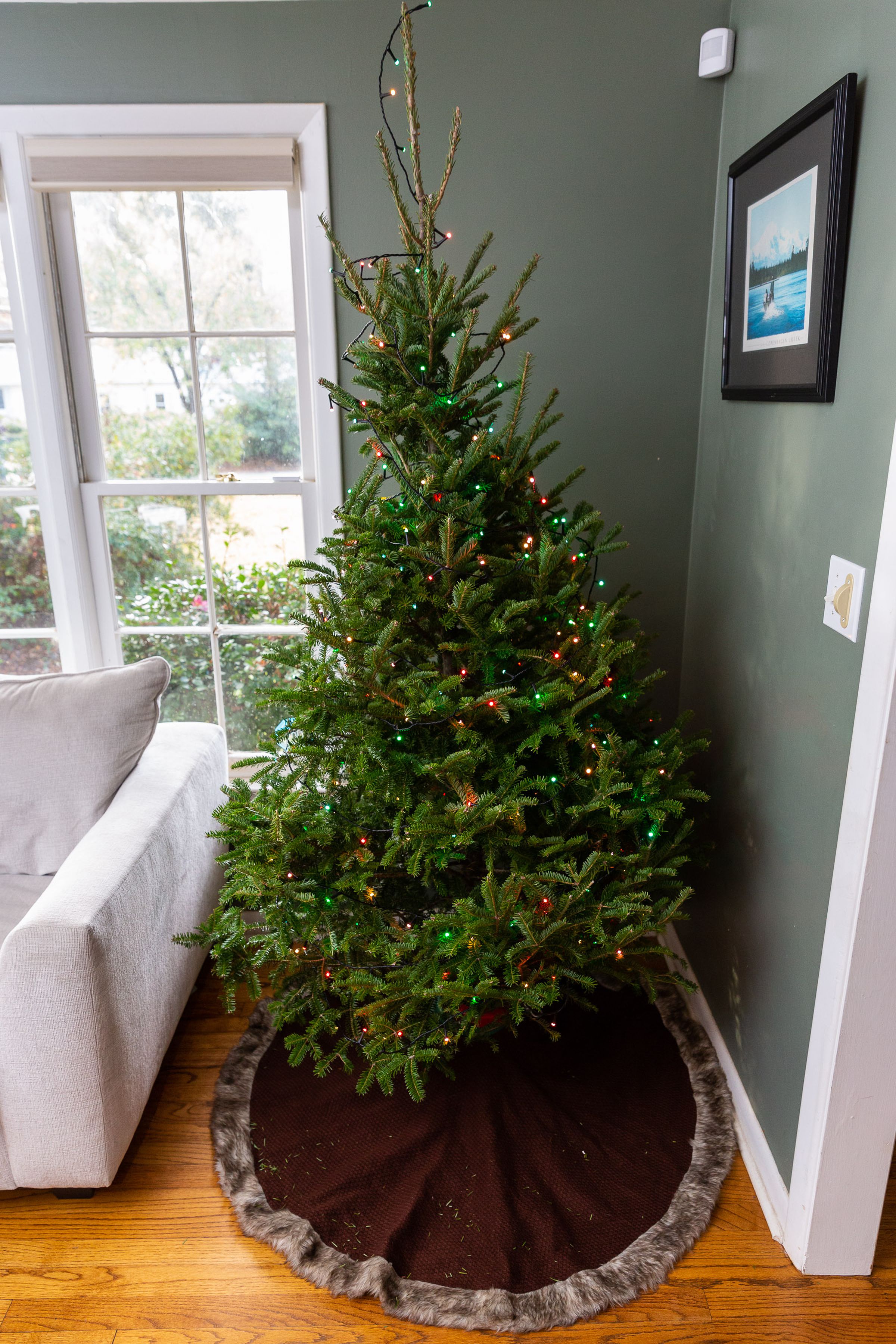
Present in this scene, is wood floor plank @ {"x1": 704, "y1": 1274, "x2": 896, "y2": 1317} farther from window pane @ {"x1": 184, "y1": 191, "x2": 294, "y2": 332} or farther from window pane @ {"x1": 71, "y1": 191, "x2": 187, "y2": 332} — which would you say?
window pane @ {"x1": 71, "y1": 191, "x2": 187, "y2": 332}

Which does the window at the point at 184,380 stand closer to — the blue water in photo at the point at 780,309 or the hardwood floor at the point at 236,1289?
the blue water in photo at the point at 780,309

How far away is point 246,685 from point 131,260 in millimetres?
1143

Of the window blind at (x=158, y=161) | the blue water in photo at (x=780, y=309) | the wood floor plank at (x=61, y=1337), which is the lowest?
the wood floor plank at (x=61, y=1337)

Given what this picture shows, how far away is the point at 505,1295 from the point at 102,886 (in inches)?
39.8

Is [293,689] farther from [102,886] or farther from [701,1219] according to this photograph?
[701,1219]

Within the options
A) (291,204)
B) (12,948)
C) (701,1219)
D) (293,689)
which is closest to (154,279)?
(291,204)

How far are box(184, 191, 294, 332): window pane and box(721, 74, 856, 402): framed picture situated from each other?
1.07 meters

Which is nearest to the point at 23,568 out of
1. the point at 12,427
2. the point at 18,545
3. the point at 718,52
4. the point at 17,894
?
the point at 18,545

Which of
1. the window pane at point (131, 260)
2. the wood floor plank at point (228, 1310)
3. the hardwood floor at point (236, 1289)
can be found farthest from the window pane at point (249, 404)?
the wood floor plank at point (228, 1310)

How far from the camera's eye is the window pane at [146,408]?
2236 millimetres

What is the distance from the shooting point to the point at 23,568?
241cm

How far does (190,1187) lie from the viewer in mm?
1717

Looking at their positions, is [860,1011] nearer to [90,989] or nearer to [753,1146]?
[753,1146]

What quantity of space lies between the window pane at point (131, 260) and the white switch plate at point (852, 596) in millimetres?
1701
